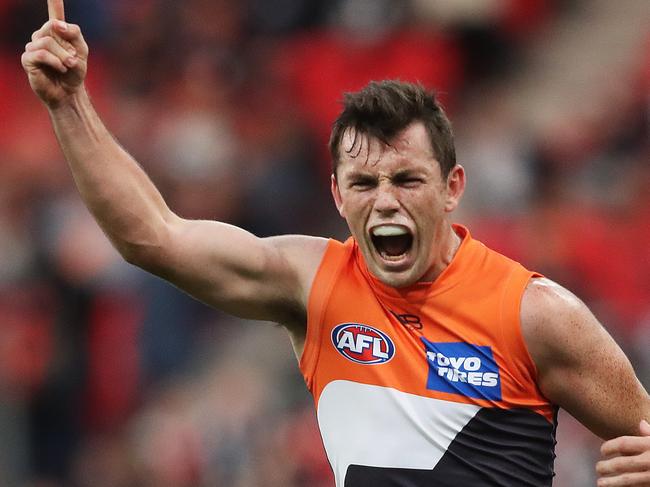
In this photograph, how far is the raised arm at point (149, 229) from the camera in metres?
3.51

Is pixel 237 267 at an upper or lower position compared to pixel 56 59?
lower

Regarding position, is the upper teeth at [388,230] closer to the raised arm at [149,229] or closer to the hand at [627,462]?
the raised arm at [149,229]

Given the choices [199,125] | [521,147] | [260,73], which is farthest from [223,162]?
[521,147]

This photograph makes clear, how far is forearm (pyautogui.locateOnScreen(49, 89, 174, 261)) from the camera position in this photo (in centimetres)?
357

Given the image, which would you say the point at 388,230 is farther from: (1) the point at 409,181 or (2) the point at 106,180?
(2) the point at 106,180

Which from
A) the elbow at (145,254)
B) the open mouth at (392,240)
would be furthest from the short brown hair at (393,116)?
the elbow at (145,254)

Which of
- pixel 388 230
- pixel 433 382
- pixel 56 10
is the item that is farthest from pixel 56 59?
pixel 433 382

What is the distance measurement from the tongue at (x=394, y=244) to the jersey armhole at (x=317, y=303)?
5.0 inches

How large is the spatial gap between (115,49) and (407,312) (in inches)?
244

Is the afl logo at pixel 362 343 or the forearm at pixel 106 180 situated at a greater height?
the forearm at pixel 106 180

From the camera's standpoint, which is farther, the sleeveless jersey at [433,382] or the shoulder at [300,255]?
the shoulder at [300,255]

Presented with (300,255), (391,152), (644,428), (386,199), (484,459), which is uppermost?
(391,152)

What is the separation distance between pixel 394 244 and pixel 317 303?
0.32 meters

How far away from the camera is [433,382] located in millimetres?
3613
